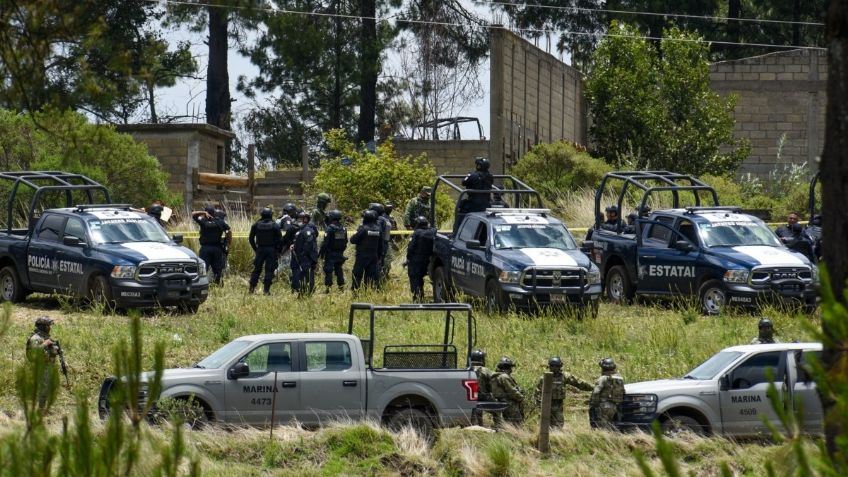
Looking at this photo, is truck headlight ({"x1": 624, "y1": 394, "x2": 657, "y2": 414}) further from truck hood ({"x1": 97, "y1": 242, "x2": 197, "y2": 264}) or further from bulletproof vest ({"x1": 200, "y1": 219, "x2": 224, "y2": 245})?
bulletproof vest ({"x1": 200, "y1": 219, "x2": 224, "y2": 245})

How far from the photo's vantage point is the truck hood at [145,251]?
22531mm

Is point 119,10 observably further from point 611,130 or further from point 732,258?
point 732,258

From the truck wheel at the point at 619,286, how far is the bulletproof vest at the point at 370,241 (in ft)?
13.4

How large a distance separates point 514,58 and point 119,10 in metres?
12.4

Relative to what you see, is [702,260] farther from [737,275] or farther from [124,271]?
[124,271]

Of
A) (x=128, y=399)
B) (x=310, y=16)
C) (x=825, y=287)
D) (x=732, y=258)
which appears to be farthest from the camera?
(x=310, y=16)

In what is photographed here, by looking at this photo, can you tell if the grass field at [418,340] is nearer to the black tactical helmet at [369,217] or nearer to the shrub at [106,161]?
the black tactical helmet at [369,217]

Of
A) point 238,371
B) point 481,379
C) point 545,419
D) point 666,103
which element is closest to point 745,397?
point 545,419

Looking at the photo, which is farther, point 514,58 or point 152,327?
point 514,58

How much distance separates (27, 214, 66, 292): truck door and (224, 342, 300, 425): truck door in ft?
30.3

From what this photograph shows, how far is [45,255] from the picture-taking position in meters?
23.5

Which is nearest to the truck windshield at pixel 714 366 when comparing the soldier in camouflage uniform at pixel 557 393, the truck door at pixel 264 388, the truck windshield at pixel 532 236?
the soldier in camouflage uniform at pixel 557 393

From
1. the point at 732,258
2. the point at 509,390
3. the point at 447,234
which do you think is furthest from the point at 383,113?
the point at 509,390

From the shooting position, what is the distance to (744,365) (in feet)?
48.7
